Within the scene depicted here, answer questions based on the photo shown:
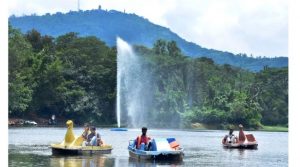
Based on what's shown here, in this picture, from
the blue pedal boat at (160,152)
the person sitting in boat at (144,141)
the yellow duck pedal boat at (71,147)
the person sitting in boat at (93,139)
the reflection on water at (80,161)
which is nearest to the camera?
the reflection on water at (80,161)

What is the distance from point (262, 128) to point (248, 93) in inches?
238

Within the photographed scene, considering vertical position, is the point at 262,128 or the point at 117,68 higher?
the point at 117,68

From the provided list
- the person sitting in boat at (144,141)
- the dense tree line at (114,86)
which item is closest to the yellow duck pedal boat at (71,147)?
the person sitting in boat at (144,141)

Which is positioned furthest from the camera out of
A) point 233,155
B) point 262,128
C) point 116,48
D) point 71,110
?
point 116,48

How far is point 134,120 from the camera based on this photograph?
74250 mm

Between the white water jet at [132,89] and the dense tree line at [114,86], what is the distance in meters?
0.87

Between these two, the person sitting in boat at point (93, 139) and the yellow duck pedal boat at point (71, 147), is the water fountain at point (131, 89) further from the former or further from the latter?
the yellow duck pedal boat at point (71, 147)

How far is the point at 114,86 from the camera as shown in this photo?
7681cm

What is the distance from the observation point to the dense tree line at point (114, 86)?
71062mm

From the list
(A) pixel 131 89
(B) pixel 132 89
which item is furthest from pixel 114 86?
(B) pixel 132 89

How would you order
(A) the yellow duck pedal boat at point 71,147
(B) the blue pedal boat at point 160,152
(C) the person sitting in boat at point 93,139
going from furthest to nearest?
(C) the person sitting in boat at point 93,139 < (A) the yellow duck pedal boat at point 71,147 < (B) the blue pedal boat at point 160,152
